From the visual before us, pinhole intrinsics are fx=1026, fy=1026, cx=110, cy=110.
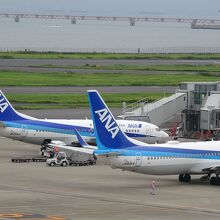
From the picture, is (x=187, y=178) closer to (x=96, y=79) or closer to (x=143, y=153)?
(x=143, y=153)

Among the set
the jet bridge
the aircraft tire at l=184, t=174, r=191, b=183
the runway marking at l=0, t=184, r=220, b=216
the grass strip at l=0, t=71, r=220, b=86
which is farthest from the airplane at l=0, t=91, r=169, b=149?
the grass strip at l=0, t=71, r=220, b=86

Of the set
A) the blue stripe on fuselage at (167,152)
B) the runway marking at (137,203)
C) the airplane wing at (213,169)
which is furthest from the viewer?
the airplane wing at (213,169)

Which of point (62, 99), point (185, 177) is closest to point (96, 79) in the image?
point (62, 99)

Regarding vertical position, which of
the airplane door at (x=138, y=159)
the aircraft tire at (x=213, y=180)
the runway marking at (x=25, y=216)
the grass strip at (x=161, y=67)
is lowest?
the runway marking at (x=25, y=216)

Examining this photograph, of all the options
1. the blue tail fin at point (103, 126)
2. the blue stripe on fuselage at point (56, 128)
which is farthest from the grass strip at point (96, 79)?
the blue tail fin at point (103, 126)

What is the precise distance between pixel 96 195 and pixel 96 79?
94.5 m

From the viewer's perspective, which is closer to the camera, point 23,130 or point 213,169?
point 213,169

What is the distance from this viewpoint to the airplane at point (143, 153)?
6681 centimetres

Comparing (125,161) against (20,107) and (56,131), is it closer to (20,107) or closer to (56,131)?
(56,131)

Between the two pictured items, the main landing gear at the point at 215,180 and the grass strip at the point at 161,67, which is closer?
the main landing gear at the point at 215,180

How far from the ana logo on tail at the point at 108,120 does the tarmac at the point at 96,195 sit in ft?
12.4

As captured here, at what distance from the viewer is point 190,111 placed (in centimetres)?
10088

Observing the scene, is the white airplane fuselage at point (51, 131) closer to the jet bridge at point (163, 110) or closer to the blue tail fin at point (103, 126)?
the jet bridge at point (163, 110)

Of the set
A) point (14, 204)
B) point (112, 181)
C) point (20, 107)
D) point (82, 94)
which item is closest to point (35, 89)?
point (82, 94)
